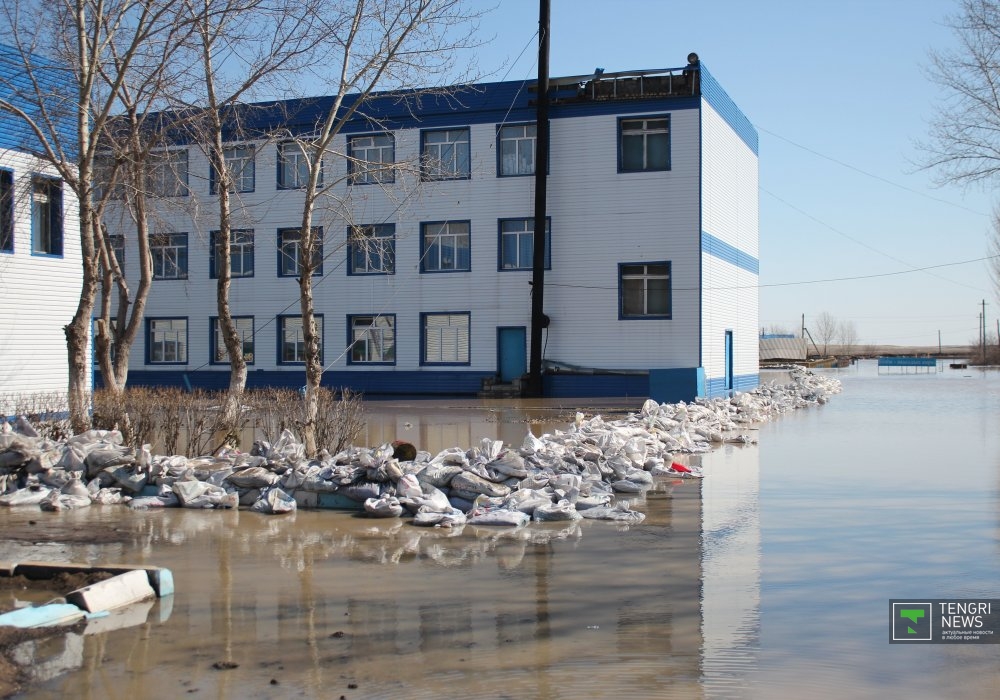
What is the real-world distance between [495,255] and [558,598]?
28.3 m

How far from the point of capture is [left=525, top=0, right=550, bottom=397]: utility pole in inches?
1325

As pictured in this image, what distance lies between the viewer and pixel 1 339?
67.8 feet

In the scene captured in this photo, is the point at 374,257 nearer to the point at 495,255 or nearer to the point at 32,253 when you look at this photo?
the point at 495,255

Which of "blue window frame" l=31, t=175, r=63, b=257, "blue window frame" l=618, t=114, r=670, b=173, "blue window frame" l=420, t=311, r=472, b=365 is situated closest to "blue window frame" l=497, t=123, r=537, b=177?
"blue window frame" l=618, t=114, r=670, b=173

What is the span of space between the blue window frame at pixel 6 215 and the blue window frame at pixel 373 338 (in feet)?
56.1

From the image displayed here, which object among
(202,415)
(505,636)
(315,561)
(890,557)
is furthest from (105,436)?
(890,557)

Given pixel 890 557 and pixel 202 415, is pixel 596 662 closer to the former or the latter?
pixel 890 557

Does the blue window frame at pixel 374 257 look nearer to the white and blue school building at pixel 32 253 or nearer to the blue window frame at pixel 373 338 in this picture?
the blue window frame at pixel 373 338

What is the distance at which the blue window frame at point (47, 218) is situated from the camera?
21.5 meters

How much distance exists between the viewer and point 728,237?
124 ft

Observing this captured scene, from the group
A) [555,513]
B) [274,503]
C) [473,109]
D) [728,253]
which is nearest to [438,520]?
[555,513]

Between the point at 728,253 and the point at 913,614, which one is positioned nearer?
the point at 913,614

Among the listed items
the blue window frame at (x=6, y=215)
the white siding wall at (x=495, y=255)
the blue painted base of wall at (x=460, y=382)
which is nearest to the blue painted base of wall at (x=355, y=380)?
the blue painted base of wall at (x=460, y=382)

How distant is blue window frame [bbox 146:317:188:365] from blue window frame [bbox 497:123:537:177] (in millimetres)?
14088
